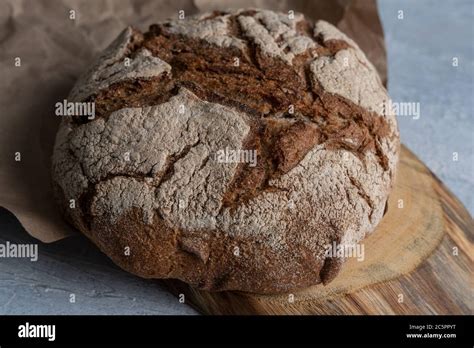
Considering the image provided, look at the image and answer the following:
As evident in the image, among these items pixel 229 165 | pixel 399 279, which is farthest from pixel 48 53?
pixel 399 279

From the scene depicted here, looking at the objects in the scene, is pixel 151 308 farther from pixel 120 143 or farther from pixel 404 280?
pixel 404 280

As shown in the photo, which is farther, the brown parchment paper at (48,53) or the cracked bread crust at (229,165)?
the brown parchment paper at (48,53)

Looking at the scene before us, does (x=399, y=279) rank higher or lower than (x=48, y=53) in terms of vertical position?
lower

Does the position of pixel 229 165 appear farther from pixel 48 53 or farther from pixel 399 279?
pixel 48 53

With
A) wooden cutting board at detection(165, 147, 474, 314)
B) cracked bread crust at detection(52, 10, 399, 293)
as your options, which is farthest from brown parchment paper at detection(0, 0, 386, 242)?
wooden cutting board at detection(165, 147, 474, 314)

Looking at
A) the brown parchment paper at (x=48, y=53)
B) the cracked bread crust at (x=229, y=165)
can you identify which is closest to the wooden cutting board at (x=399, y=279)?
the cracked bread crust at (x=229, y=165)

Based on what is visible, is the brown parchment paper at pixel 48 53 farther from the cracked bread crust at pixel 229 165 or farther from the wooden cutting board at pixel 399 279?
the wooden cutting board at pixel 399 279
